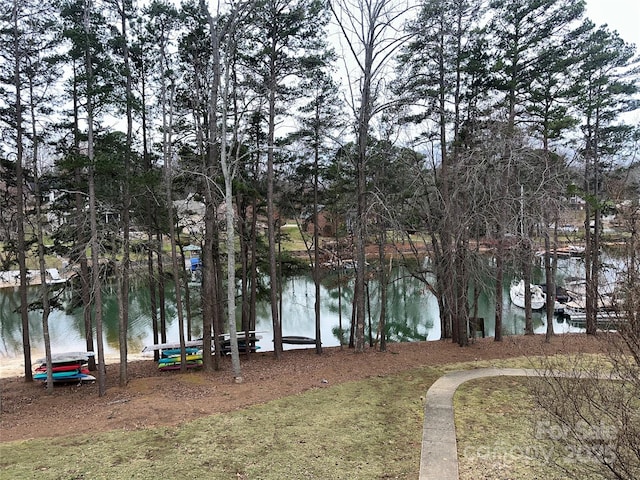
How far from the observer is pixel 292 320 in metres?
25.8

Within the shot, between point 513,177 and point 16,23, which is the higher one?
point 16,23

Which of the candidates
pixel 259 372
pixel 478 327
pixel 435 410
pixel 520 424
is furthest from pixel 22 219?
pixel 478 327

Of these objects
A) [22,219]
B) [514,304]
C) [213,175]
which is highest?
[213,175]

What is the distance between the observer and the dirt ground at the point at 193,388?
7.71 metres

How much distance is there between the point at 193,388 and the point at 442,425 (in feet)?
19.5

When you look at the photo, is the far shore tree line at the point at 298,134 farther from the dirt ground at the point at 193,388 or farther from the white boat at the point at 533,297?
the white boat at the point at 533,297

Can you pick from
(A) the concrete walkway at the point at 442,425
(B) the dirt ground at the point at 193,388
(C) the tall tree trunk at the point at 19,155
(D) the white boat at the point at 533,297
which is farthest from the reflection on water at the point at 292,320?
(A) the concrete walkway at the point at 442,425

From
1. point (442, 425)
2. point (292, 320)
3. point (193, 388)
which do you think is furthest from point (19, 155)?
point (292, 320)

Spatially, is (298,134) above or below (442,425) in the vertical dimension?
above

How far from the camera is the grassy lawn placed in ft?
17.9

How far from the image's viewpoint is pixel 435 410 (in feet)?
25.2

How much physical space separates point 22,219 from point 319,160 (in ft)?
29.2

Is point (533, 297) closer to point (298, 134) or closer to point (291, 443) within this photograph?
point (298, 134)

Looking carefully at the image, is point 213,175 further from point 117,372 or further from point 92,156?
point 117,372
